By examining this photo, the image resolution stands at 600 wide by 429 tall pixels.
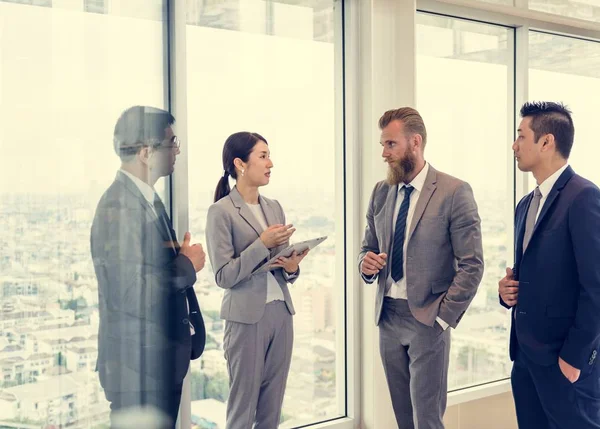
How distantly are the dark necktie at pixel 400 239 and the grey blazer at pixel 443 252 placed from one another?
0.04 meters

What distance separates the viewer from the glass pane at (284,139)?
3.15m

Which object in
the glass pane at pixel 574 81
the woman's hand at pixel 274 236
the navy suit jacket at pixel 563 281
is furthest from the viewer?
the glass pane at pixel 574 81

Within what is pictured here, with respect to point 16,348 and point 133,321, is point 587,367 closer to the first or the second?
point 133,321

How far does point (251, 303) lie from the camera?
2.81 metres

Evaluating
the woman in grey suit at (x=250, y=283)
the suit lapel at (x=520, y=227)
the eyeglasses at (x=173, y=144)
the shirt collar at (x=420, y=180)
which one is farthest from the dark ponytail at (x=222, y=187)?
the suit lapel at (x=520, y=227)

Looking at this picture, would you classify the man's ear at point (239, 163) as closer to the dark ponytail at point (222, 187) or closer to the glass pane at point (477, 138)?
the dark ponytail at point (222, 187)

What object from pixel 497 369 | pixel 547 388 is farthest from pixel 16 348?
pixel 497 369

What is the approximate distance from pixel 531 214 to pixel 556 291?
1.19 ft

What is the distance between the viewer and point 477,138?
13.9 feet

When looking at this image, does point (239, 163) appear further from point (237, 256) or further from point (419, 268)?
point (419, 268)

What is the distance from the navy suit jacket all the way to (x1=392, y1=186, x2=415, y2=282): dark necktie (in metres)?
0.50

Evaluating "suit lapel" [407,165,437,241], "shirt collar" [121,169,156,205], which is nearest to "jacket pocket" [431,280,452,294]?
"suit lapel" [407,165,437,241]

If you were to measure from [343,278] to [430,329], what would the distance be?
0.98m

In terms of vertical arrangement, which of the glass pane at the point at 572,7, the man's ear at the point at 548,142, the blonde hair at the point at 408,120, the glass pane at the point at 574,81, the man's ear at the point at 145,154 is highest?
the glass pane at the point at 572,7
